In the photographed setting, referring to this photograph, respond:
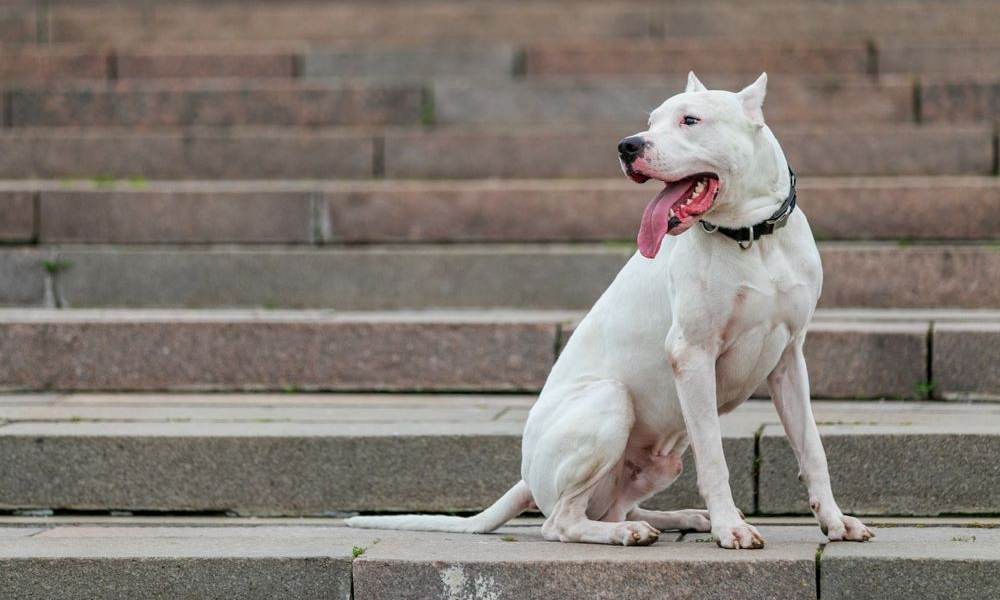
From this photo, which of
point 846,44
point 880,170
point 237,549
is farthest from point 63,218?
point 846,44

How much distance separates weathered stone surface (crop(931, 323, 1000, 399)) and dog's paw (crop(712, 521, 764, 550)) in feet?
6.92

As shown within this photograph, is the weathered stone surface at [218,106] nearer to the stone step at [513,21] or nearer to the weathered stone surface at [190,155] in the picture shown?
the weathered stone surface at [190,155]

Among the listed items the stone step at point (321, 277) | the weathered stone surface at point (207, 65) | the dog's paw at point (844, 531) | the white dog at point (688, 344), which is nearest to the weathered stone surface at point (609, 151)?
the stone step at point (321, 277)

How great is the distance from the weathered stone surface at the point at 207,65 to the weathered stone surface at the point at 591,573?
21.4ft

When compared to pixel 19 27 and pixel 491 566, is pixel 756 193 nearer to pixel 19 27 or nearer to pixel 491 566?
pixel 491 566

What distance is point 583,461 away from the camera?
4.47 m

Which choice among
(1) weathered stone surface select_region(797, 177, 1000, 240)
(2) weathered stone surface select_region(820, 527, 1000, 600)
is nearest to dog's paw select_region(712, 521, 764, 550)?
(2) weathered stone surface select_region(820, 527, 1000, 600)

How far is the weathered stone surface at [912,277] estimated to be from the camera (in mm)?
6973

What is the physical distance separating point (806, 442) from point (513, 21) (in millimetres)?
7215

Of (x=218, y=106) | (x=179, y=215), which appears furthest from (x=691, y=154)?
(x=218, y=106)

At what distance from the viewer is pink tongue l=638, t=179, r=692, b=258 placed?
414 centimetres

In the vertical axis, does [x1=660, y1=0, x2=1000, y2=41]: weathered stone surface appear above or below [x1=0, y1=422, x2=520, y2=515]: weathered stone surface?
above

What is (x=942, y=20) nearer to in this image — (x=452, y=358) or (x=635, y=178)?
(x=452, y=358)

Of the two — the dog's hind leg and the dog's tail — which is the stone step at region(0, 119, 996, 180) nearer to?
the dog's tail
